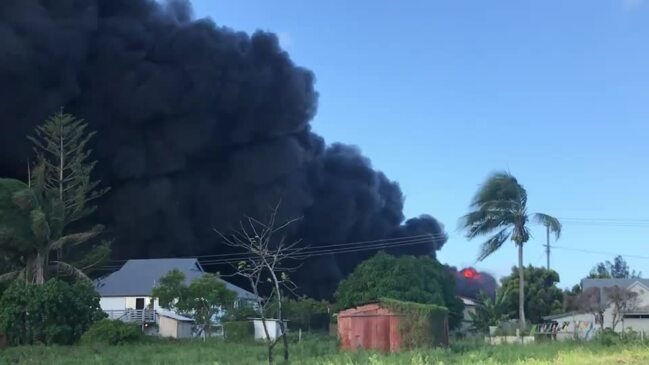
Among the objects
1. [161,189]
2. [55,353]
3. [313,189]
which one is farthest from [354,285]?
[313,189]

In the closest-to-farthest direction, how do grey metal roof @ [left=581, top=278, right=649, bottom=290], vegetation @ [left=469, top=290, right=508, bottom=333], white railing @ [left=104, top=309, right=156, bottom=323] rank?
white railing @ [left=104, top=309, right=156, bottom=323] → vegetation @ [left=469, top=290, right=508, bottom=333] → grey metal roof @ [left=581, top=278, right=649, bottom=290]

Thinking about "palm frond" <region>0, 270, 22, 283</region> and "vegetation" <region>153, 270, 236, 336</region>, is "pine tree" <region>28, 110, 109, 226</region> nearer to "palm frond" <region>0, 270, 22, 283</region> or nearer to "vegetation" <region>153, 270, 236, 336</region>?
"vegetation" <region>153, 270, 236, 336</region>

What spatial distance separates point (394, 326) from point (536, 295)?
34.1m

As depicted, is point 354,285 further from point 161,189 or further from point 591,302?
point 161,189

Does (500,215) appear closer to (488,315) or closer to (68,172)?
(488,315)

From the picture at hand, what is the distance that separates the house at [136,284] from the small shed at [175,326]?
13.1 feet

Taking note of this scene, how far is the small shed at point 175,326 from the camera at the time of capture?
41.9 meters

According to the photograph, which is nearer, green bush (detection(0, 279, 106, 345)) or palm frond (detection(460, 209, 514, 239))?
green bush (detection(0, 279, 106, 345))

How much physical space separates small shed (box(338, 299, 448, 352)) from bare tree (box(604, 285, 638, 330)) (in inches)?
1018

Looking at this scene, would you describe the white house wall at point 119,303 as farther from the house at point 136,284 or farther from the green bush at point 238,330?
the green bush at point 238,330

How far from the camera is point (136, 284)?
5200cm

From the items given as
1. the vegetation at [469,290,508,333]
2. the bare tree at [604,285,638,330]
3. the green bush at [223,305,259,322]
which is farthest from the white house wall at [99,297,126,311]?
the bare tree at [604,285,638,330]

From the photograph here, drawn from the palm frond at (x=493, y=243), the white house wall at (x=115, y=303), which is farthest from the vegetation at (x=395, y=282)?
the white house wall at (x=115, y=303)

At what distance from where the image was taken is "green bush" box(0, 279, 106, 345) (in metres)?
31.7
